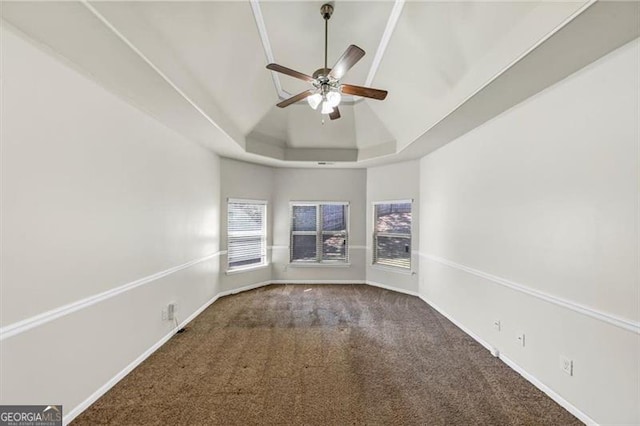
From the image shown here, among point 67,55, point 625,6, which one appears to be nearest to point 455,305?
point 625,6

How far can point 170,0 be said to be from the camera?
2.04 meters

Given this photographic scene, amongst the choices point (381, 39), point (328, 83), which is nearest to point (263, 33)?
point (328, 83)

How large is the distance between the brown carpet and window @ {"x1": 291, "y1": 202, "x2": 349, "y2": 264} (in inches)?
89.0

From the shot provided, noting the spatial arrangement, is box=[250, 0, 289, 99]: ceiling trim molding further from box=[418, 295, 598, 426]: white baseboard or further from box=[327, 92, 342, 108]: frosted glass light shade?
box=[418, 295, 598, 426]: white baseboard

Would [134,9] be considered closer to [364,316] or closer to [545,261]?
[545,261]

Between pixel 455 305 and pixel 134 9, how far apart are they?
15.4ft

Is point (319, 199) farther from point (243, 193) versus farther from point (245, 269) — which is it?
point (245, 269)

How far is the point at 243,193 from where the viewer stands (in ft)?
18.3

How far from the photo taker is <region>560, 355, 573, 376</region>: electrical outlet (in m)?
2.22

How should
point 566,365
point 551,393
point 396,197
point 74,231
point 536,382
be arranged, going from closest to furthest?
point 74,231
point 566,365
point 551,393
point 536,382
point 396,197

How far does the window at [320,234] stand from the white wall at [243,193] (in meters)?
0.61

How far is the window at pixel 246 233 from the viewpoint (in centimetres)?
546

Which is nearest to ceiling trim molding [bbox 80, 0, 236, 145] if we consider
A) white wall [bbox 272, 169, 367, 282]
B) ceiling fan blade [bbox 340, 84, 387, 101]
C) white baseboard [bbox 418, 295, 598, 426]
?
ceiling fan blade [bbox 340, 84, 387, 101]

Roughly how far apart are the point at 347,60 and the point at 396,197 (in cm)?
389
